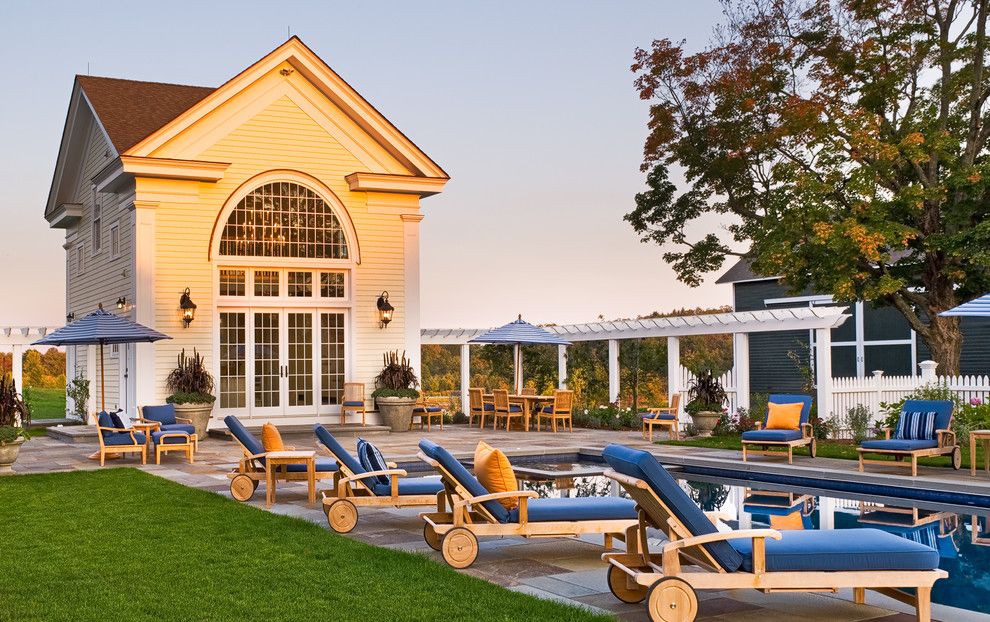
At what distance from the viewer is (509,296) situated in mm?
29391

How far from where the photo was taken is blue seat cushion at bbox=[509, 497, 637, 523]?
7051 millimetres

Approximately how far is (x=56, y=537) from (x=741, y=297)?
23.8 m

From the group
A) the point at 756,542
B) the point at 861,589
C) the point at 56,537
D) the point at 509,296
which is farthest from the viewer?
the point at 509,296

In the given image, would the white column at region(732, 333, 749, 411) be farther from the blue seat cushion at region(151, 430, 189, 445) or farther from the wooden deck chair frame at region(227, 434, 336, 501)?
the wooden deck chair frame at region(227, 434, 336, 501)

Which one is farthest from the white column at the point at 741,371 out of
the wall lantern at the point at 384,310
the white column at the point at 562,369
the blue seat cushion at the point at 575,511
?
the blue seat cushion at the point at 575,511

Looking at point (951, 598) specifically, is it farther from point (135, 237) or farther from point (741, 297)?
point (741, 297)

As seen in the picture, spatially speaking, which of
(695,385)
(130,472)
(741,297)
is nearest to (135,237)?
(130,472)

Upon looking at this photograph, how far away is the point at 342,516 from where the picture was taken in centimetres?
834

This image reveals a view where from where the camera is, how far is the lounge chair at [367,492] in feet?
27.4

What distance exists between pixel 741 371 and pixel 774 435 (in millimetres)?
4809

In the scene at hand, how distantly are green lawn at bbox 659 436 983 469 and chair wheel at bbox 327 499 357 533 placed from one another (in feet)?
26.1

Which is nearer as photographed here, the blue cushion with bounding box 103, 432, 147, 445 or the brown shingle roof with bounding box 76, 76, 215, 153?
the blue cushion with bounding box 103, 432, 147, 445

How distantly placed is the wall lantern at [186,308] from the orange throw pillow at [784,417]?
1028 centimetres

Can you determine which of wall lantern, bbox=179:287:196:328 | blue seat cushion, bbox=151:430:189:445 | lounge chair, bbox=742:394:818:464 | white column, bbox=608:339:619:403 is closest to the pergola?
white column, bbox=608:339:619:403
